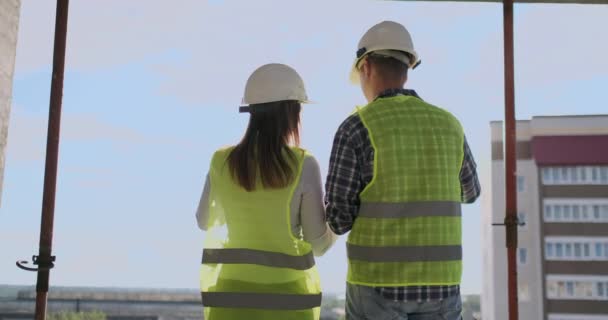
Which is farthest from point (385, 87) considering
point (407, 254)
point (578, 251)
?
point (578, 251)

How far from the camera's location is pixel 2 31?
2.00m

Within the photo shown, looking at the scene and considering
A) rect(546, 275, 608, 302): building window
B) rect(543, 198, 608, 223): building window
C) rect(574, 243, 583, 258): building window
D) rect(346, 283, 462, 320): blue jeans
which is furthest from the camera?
rect(543, 198, 608, 223): building window

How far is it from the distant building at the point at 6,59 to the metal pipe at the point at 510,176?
5.33 ft

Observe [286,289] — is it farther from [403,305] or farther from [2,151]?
[2,151]

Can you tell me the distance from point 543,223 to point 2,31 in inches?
1180

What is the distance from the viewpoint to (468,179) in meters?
1.50

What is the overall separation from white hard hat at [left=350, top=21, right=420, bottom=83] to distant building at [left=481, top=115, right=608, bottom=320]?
89.0 feet

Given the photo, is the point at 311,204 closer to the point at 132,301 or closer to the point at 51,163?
the point at 51,163

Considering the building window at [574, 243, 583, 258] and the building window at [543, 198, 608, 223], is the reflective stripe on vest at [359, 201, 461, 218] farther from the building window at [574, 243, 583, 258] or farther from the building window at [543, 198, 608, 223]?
the building window at [543, 198, 608, 223]

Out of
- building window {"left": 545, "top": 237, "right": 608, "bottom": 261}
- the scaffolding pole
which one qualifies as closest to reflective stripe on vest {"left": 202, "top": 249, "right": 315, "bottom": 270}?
the scaffolding pole

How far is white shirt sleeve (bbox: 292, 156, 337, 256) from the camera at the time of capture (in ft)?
4.59

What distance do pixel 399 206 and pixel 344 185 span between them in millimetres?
126

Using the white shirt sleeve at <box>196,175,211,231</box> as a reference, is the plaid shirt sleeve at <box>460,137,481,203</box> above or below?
above

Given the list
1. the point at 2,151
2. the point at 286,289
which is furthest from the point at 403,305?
the point at 2,151
